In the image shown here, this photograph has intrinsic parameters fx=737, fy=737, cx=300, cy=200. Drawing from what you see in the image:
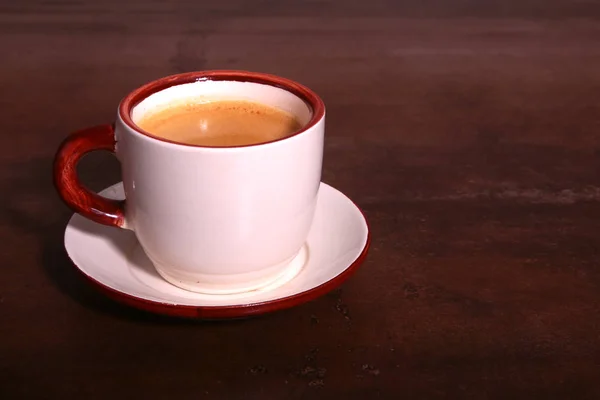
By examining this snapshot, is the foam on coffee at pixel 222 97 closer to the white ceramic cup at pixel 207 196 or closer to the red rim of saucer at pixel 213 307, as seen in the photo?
the white ceramic cup at pixel 207 196

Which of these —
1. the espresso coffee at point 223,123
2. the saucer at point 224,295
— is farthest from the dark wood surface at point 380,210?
the espresso coffee at point 223,123

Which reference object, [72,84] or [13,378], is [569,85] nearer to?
[72,84]

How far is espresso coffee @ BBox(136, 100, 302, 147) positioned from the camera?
1.98ft

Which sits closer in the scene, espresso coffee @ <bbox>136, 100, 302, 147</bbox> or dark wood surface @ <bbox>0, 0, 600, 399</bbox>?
Result: dark wood surface @ <bbox>0, 0, 600, 399</bbox>

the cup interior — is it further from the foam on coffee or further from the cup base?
the cup base

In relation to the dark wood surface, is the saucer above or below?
above

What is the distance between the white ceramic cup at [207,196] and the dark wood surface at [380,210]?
45 mm

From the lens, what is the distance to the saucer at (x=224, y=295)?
50cm

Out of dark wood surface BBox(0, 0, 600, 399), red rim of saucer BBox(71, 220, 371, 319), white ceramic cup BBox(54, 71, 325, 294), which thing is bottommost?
dark wood surface BBox(0, 0, 600, 399)

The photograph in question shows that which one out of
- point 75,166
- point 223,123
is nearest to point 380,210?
point 223,123

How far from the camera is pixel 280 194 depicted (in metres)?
0.53

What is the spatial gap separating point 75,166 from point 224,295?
0.15 metres

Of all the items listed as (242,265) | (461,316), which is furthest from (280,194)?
(461,316)

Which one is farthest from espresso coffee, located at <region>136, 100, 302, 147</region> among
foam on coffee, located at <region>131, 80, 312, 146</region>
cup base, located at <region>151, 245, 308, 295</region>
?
cup base, located at <region>151, 245, 308, 295</region>
